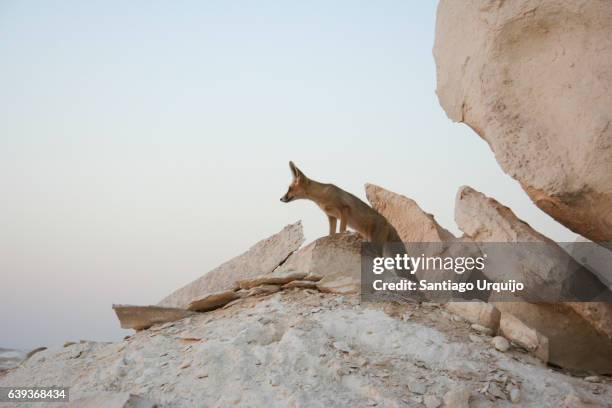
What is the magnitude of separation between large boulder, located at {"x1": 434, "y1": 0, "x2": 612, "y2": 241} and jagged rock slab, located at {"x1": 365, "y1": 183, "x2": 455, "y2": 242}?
1.77 metres

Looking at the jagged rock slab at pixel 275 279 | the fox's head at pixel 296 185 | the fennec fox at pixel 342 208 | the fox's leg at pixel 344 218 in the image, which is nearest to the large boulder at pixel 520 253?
the fennec fox at pixel 342 208

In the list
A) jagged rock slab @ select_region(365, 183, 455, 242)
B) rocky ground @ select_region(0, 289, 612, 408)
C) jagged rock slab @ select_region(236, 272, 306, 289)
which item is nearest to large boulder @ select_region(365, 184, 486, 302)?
jagged rock slab @ select_region(365, 183, 455, 242)

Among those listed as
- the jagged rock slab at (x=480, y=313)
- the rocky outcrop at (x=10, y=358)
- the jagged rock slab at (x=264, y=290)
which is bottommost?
the rocky outcrop at (x=10, y=358)

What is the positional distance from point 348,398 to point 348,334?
117 centimetres

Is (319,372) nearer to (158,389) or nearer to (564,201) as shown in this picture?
(158,389)

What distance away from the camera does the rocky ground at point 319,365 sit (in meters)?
5.76

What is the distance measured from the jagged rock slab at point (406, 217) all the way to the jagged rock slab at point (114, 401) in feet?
16.8

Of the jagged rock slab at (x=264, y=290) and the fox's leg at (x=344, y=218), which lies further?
the fox's leg at (x=344, y=218)

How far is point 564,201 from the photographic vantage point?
746cm

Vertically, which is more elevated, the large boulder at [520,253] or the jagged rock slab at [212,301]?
the large boulder at [520,253]

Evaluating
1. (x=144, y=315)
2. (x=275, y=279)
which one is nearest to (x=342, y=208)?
(x=275, y=279)

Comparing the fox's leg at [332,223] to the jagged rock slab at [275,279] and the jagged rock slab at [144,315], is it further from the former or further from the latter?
the jagged rock slab at [144,315]

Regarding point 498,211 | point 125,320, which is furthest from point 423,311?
point 125,320

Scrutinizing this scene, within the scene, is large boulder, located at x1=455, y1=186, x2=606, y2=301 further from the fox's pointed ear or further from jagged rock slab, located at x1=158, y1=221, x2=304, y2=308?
the fox's pointed ear
